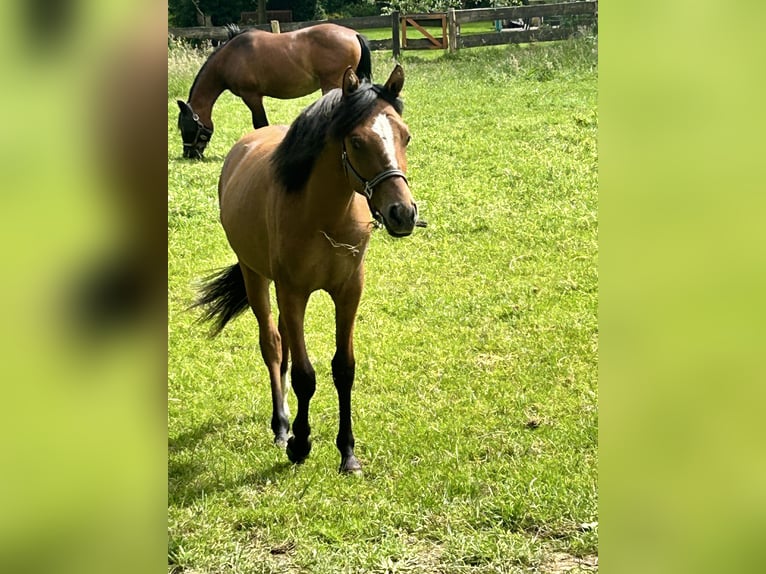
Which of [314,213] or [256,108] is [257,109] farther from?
[314,213]

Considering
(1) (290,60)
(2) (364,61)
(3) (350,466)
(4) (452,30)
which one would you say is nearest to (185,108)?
(1) (290,60)

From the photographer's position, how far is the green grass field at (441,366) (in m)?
2.42

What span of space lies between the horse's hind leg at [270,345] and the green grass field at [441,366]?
0.32 ft

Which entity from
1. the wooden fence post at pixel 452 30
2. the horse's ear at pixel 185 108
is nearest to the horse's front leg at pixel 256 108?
the horse's ear at pixel 185 108

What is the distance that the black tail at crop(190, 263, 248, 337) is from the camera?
3285 millimetres

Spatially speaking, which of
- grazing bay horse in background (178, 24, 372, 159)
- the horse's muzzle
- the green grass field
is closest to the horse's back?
grazing bay horse in background (178, 24, 372, 159)

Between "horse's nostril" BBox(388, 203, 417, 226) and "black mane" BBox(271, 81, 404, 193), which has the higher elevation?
"black mane" BBox(271, 81, 404, 193)

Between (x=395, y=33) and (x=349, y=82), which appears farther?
(x=395, y=33)

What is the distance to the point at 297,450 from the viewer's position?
2.83 metres

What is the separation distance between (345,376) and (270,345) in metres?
0.47

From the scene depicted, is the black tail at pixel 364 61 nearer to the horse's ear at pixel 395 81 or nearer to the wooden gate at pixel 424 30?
the wooden gate at pixel 424 30

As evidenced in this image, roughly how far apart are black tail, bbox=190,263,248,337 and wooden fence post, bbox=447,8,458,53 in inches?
53.7

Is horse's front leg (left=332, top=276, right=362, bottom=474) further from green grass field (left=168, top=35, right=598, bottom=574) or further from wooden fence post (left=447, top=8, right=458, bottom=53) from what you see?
wooden fence post (left=447, top=8, right=458, bottom=53)
